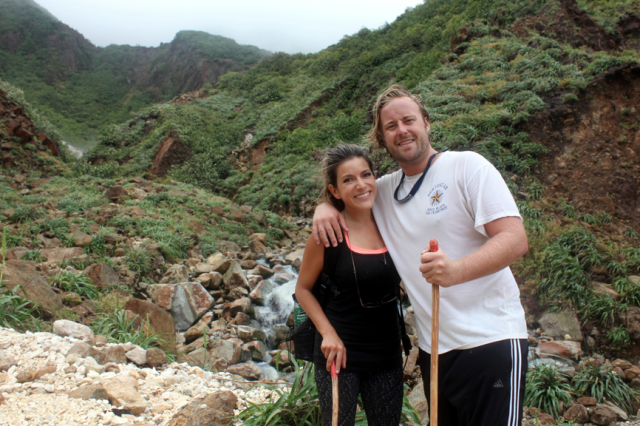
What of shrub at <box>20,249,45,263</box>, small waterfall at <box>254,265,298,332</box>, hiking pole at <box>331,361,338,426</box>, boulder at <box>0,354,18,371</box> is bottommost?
small waterfall at <box>254,265,298,332</box>

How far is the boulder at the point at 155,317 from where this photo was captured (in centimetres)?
456

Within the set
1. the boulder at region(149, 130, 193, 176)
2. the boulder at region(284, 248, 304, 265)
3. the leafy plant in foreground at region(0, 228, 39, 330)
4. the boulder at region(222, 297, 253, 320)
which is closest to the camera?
the leafy plant in foreground at region(0, 228, 39, 330)

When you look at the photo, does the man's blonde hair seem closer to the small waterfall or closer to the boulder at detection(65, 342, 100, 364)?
the boulder at detection(65, 342, 100, 364)

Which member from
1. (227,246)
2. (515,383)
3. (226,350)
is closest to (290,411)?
(515,383)

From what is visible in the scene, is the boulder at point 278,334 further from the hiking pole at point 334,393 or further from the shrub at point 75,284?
→ the hiking pole at point 334,393

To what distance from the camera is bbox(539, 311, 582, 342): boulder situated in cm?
496

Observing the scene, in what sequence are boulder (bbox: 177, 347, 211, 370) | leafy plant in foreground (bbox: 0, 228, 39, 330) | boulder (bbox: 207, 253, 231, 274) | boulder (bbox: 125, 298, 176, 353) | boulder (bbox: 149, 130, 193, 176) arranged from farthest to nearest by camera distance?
boulder (bbox: 149, 130, 193, 176) < boulder (bbox: 207, 253, 231, 274) < boulder (bbox: 125, 298, 176, 353) < boulder (bbox: 177, 347, 211, 370) < leafy plant in foreground (bbox: 0, 228, 39, 330)

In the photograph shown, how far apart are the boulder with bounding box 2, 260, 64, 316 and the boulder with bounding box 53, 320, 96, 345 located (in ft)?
2.28

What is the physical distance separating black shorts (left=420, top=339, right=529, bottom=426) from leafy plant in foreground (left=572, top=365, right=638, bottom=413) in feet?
11.3

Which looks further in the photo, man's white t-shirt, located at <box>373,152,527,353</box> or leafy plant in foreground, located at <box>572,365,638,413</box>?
leafy plant in foreground, located at <box>572,365,638,413</box>

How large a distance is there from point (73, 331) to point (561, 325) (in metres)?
5.77

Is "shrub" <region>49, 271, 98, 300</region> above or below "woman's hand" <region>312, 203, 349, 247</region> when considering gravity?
below

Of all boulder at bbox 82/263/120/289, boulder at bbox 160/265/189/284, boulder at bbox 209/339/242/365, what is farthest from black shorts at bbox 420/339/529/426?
boulder at bbox 160/265/189/284

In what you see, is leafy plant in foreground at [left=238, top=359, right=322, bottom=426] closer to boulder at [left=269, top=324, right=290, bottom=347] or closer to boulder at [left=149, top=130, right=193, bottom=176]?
boulder at [left=269, top=324, right=290, bottom=347]
